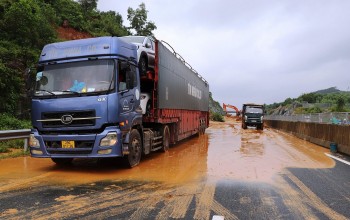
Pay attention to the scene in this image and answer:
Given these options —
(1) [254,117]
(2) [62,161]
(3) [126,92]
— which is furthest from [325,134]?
(1) [254,117]

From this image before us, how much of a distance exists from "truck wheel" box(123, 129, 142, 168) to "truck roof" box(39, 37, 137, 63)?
2.12 m

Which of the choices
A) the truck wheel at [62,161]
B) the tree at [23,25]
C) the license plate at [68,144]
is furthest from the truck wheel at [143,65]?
the tree at [23,25]

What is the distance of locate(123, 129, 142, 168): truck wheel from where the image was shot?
8727mm

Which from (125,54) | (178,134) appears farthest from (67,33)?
(125,54)

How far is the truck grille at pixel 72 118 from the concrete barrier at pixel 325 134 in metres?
9.78

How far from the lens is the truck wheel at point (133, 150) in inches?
344

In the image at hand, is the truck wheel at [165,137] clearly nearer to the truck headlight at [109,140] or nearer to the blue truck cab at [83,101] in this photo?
the blue truck cab at [83,101]

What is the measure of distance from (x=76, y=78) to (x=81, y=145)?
1652 mm

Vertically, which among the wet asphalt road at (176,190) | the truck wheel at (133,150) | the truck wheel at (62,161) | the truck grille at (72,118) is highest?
the truck grille at (72,118)

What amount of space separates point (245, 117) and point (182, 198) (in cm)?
2907

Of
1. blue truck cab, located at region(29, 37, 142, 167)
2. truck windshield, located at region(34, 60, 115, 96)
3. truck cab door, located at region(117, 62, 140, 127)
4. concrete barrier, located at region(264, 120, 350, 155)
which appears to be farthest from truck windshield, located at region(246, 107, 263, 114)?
truck windshield, located at region(34, 60, 115, 96)

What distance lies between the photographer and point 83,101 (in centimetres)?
786

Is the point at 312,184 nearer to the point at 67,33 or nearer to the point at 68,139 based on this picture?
the point at 68,139

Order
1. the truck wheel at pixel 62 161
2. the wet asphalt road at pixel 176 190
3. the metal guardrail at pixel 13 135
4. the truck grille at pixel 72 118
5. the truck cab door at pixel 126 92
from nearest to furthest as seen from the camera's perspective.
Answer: the wet asphalt road at pixel 176 190 → the truck grille at pixel 72 118 → the truck cab door at pixel 126 92 → the truck wheel at pixel 62 161 → the metal guardrail at pixel 13 135
